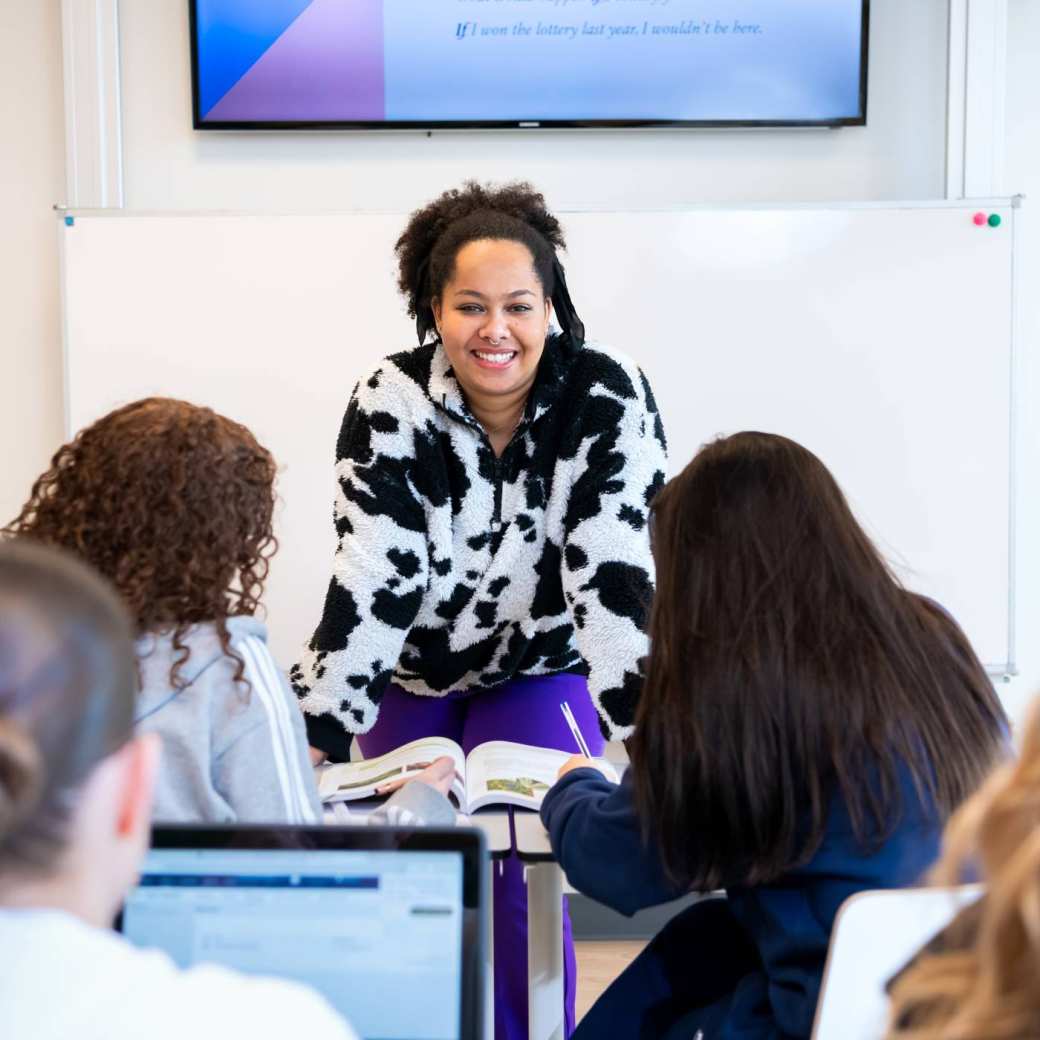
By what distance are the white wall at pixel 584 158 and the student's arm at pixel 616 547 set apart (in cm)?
137

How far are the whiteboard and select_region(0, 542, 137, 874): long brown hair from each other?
2.58m

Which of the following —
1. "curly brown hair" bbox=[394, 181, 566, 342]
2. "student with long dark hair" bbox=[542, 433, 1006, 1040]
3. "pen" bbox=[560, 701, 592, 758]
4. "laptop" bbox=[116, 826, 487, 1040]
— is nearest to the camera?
"laptop" bbox=[116, 826, 487, 1040]

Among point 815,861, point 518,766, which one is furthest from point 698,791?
point 518,766

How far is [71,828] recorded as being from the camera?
667 mm

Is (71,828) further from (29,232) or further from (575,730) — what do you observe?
(29,232)

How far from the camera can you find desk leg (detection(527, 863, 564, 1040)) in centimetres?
174

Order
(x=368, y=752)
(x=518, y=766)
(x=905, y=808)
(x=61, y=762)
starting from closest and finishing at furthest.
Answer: (x=61, y=762), (x=905, y=808), (x=518, y=766), (x=368, y=752)

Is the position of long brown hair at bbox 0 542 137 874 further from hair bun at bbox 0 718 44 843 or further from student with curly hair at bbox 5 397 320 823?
student with curly hair at bbox 5 397 320 823

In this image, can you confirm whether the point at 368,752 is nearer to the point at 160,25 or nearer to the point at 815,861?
the point at 815,861

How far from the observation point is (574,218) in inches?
126

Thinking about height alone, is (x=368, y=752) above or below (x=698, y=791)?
below

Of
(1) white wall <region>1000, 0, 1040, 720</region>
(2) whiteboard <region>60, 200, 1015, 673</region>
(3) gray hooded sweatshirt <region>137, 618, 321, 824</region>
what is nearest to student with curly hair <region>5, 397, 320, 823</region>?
(3) gray hooded sweatshirt <region>137, 618, 321, 824</region>

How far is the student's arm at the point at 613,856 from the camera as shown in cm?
134

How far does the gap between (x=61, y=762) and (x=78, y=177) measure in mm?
2871
